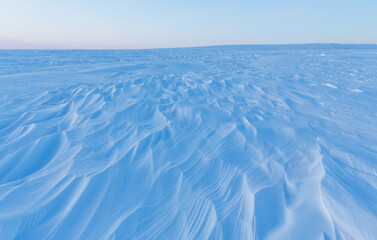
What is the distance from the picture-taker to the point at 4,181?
1547 millimetres

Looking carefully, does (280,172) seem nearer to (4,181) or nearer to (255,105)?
(255,105)

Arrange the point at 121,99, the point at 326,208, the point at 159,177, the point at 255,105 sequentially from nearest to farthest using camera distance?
1. the point at 326,208
2. the point at 159,177
3. the point at 255,105
4. the point at 121,99

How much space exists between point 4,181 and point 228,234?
170 centimetres

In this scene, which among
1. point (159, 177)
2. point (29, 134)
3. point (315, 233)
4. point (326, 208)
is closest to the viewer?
point (315, 233)

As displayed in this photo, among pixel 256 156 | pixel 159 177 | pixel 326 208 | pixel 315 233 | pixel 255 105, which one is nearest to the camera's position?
pixel 315 233

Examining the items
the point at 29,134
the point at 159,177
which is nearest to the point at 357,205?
the point at 159,177

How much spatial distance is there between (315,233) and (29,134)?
2.68m

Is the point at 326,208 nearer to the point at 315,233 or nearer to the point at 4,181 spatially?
the point at 315,233

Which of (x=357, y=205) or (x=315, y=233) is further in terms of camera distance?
(x=357, y=205)

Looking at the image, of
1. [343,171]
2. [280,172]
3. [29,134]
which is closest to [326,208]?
[280,172]

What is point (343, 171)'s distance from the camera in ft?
5.11

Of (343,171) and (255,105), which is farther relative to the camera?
(255,105)

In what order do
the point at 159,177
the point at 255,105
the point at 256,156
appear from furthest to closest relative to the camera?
the point at 255,105 → the point at 256,156 → the point at 159,177

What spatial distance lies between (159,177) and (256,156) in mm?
860
